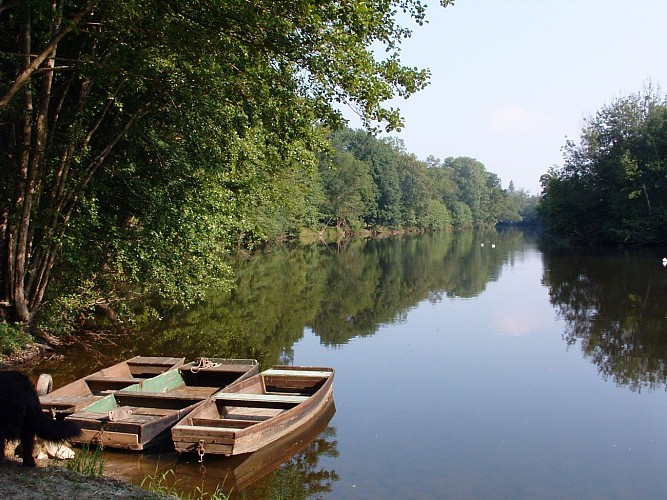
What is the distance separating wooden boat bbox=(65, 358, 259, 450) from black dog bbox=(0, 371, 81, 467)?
0.43 m

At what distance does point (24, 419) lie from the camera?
5699 millimetres

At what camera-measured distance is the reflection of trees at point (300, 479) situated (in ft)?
A: 25.2

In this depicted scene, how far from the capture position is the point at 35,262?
12906 millimetres

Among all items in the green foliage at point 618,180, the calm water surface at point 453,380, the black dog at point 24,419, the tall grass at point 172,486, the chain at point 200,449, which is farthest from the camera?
the green foliage at point 618,180

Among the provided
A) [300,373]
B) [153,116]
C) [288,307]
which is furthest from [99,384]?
[288,307]

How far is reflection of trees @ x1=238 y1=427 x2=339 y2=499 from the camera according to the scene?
→ 25.2 feet

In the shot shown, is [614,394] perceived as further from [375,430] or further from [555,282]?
[555,282]

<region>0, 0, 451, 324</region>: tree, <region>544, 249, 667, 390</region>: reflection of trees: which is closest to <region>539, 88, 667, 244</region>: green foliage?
<region>544, 249, 667, 390</region>: reflection of trees

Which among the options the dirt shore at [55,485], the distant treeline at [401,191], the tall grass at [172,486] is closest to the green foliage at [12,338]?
the tall grass at [172,486]

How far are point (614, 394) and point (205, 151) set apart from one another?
10.1 meters

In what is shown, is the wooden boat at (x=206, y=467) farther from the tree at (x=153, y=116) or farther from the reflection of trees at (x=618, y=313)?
the reflection of trees at (x=618, y=313)

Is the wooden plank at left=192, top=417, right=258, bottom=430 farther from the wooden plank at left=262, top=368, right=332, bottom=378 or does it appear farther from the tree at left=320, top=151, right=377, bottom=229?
the tree at left=320, top=151, right=377, bottom=229

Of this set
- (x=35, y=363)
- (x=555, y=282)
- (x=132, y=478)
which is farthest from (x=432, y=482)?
(x=555, y=282)

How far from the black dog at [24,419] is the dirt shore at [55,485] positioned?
224 millimetres
